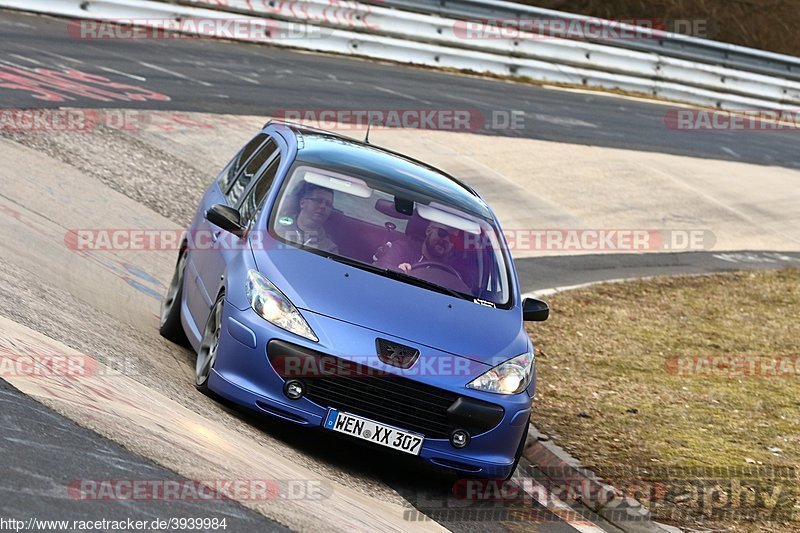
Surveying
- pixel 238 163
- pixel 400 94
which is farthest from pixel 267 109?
pixel 238 163

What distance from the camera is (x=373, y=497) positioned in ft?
22.5

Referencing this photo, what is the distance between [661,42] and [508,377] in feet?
81.2

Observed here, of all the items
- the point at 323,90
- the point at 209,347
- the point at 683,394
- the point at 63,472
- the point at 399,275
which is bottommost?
the point at 683,394

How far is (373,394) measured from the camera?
701 cm

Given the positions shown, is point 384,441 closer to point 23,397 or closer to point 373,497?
point 373,497

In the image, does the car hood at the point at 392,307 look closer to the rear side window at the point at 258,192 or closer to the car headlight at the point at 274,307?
the car headlight at the point at 274,307

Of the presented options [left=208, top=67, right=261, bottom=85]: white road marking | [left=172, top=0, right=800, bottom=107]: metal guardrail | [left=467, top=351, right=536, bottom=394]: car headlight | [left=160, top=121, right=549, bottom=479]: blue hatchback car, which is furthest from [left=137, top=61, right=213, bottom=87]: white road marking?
[left=467, top=351, right=536, bottom=394]: car headlight

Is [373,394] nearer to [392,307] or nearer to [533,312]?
[392,307]

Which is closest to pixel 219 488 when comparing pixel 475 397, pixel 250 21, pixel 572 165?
pixel 475 397

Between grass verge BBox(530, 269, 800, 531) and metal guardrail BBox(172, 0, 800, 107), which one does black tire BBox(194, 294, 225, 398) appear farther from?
metal guardrail BBox(172, 0, 800, 107)

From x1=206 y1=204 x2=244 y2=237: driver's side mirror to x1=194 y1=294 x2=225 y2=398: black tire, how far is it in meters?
0.55

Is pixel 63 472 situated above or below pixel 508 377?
above

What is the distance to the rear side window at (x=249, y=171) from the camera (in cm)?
914

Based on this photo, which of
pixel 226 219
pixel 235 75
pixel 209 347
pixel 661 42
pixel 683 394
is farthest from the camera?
pixel 661 42
